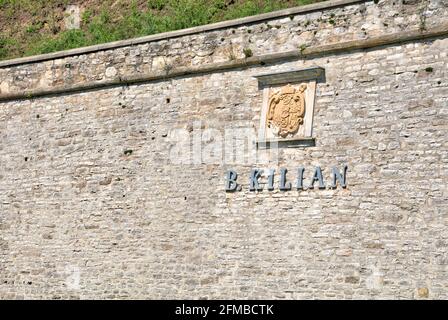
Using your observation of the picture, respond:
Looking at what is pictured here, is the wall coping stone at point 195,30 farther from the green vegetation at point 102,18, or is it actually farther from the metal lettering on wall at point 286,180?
the metal lettering on wall at point 286,180

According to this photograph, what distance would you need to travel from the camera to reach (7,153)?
53.0 feet

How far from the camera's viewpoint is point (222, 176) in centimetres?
1355

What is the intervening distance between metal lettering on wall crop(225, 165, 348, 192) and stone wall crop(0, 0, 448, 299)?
93mm

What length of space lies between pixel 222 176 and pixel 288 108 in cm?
151

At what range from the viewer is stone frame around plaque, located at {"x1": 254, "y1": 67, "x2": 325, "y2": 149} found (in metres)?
12.8

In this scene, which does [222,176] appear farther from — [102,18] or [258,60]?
[102,18]

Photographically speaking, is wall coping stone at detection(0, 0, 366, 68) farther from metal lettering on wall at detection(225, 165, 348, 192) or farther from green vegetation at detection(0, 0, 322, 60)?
metal lettering on wall at detection(225, 165, 348, 192)

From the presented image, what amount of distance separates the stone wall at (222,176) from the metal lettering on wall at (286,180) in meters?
0.09

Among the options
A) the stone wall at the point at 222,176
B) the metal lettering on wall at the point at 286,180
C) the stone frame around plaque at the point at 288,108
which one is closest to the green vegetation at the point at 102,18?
the stone wall at the point at 222,176

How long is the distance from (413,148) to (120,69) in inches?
214

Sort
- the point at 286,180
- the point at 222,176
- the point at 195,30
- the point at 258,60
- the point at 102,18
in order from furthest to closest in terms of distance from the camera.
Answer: the point at 102,18 < the point at 195,30 < the point at 222,176 < the point at 258,60 < the point at 286,180

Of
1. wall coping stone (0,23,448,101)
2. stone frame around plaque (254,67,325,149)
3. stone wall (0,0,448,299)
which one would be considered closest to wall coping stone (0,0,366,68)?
stone wall (0,0,448,299)

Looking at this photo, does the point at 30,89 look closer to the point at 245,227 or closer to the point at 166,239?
the point at 166,239

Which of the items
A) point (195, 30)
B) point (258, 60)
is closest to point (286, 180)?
point (258, 60)
